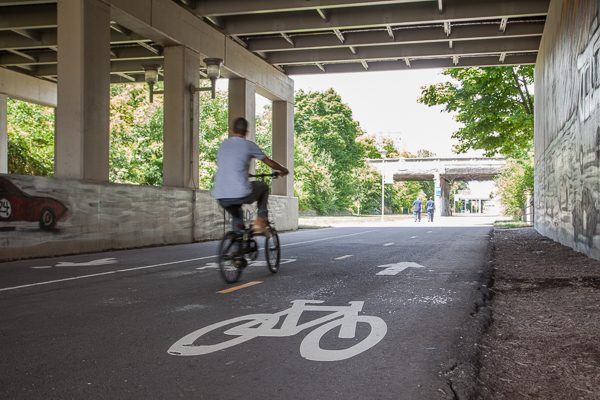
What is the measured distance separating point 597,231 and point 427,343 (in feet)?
18.6

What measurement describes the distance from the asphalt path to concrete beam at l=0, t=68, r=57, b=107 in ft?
61.2

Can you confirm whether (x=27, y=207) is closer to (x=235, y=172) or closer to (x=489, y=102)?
(x=235, y=172)

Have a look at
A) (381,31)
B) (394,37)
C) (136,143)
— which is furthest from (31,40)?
(136,143)

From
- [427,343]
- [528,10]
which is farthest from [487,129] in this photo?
[427,343]

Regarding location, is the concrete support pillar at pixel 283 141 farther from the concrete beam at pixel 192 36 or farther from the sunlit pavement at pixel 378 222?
the sunlit pavement at pixel 378 222

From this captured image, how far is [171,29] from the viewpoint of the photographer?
51.4ft

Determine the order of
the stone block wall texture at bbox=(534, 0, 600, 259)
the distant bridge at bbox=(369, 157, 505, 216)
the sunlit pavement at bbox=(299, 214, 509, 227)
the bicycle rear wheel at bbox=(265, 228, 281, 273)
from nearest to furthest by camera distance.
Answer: the bicycle rear wheel at bbox=(265, 228, 281, 273) < the stone block wall texture at bbox=(534, 0, 600, 259) < the sunlit pavement at bbox=(299, 214, 509, 227) < the distant bridge at bbox=(369, 157, 505, 216)

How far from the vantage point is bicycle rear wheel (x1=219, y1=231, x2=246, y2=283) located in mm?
6738

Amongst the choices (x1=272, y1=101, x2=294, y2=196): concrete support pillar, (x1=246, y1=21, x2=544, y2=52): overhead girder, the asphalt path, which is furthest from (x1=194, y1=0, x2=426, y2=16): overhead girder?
the asphalt path

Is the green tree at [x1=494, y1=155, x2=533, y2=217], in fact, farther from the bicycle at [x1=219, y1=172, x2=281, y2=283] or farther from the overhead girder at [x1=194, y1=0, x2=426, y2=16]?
the bicycle at [x1=219, y1=172, x2=281, y2=283]

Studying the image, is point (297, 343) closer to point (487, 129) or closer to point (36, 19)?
point (36, 19)

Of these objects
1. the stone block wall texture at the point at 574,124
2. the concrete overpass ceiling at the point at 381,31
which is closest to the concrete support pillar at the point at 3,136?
the concrete overpass ceiling at the point at 381,31

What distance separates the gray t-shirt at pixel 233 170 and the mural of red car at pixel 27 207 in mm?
5294

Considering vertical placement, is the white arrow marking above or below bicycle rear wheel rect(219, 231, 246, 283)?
below
